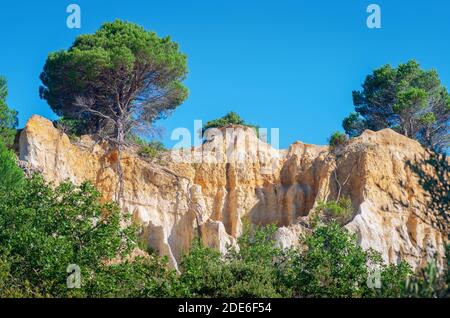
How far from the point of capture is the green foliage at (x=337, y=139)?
149 feet

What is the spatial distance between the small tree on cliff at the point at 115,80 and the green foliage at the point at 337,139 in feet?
24.5

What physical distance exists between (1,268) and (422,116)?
3079 cm

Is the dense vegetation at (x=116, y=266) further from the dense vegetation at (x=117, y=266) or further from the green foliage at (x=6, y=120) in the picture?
the green foliage at (x=6, y=120)

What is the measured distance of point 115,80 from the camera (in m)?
41.8

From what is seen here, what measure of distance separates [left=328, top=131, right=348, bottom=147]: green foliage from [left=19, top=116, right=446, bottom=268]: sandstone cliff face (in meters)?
0.50

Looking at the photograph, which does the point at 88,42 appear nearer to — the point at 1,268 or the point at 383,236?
the point at 383,236

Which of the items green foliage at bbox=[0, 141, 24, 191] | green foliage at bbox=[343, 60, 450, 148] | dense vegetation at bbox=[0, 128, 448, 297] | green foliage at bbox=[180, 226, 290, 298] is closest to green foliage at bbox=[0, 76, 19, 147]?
green foliage at bbox=[0, 141, 24, 191]

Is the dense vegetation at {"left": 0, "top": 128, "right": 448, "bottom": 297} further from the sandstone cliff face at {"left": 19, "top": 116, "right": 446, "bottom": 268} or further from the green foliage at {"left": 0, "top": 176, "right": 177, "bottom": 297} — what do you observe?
the sandstone cliff face at {"left": 19, "top": 116, "right": 446, "bottom": 268}

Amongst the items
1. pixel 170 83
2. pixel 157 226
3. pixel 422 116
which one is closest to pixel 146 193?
pixel 157 226

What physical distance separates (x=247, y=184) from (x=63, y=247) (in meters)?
20.2

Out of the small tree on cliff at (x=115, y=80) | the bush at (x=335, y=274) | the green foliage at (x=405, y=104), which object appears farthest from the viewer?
the green foliage at (x=405, y=104)

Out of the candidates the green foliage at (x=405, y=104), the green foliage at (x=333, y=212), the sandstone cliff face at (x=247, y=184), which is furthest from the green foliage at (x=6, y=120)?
the green foliage at (x=405, y=104)

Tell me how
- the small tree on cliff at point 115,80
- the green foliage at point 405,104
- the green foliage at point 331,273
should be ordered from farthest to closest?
the green foliage at point 405,104
the small tree on cliff at point 115,80
the green foliage at point 331,273

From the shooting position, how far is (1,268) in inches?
928
